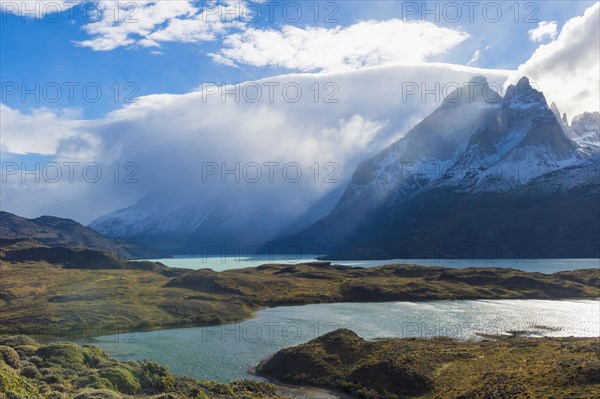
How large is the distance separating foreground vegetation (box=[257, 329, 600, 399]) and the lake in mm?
10320

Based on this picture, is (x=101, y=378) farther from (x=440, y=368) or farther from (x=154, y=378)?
(x=440, y=368)

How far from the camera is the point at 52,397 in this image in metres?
40.9

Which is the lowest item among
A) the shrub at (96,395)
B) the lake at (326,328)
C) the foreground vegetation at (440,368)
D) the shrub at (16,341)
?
the lake at (326,328)

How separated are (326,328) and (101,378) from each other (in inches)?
2373

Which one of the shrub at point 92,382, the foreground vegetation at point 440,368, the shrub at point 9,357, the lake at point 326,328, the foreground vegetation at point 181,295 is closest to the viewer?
the foreground vegetation at point 440,368

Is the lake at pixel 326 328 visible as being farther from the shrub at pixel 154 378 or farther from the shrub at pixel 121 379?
the shrub at pixel 121 379

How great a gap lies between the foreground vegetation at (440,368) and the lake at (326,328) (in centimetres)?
1032

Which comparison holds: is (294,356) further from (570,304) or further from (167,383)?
(570,304)

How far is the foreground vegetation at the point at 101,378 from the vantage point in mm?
51250

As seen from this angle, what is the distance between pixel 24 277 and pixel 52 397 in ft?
561

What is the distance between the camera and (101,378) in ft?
177

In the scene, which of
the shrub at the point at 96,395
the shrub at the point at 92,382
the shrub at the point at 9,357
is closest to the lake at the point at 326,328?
the shrub at the point at 92,382

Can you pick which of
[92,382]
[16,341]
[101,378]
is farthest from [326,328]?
[92,382]

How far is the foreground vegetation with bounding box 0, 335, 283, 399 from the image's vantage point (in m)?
51.2
